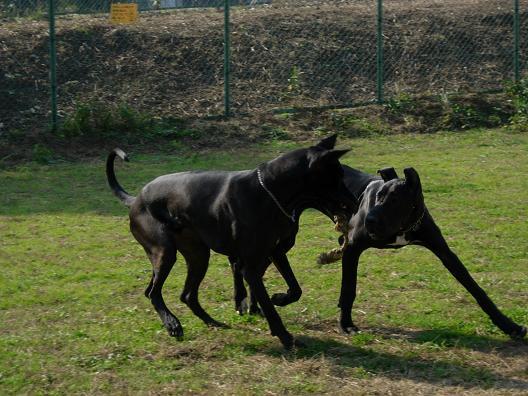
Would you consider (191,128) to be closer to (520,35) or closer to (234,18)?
(234,18)

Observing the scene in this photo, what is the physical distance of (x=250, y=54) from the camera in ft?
57.2

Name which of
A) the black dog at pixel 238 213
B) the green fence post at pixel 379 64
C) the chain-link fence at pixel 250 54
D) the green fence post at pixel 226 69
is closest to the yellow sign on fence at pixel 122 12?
the chain-link fence at pixel 250 54

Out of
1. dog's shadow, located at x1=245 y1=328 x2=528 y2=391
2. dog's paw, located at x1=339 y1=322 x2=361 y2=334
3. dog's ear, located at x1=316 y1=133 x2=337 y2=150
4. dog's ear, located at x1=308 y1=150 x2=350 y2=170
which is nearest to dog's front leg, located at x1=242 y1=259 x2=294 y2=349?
dog's shadow, located at x1=245 y1=328 x2=528 y2=391

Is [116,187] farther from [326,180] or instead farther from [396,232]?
[396,232]

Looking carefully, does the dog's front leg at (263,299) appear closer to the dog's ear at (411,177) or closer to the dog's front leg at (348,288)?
the dog's front leg at (348,288)

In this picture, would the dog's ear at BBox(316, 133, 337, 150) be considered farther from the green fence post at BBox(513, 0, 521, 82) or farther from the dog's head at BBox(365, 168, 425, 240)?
the green fence post at BBox(513, 0, 521, 82)

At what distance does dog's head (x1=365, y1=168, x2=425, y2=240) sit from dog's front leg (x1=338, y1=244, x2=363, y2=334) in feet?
0.94

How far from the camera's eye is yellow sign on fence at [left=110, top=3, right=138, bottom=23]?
1686 cm

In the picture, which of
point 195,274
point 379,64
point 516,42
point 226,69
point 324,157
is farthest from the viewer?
point 516,42

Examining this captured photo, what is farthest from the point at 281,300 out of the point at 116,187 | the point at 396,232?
the point at 116,187

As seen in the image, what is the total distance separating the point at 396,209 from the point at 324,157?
63cm

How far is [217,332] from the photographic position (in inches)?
275

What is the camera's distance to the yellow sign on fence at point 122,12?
16.9m

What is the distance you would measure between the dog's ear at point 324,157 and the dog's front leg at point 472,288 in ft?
3.07
